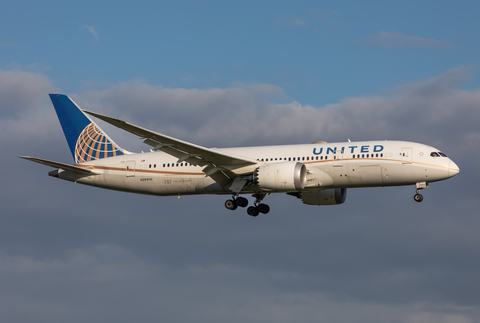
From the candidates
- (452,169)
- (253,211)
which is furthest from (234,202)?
(452,169)

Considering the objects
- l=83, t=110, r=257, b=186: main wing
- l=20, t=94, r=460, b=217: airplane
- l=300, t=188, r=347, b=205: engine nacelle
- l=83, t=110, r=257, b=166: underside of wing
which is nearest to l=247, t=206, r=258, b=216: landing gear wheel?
l=20, t=94, r=460, b=217: airplane

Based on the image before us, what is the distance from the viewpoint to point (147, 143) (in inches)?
1581

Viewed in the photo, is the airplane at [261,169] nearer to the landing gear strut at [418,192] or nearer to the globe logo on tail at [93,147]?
the landing gear strut at [418,192]

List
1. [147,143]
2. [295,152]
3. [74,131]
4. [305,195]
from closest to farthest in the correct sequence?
[147,143] < [295,152] < [305,195] < [74,131]

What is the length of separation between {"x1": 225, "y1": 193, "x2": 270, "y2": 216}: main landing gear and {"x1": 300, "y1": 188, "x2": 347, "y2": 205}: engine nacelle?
→ 3.51 metres

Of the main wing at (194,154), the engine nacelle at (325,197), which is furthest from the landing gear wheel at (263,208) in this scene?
the main wing at (194,154)

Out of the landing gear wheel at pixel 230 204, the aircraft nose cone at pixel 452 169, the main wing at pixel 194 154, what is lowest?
the landing gear wheel at pixel 230 204

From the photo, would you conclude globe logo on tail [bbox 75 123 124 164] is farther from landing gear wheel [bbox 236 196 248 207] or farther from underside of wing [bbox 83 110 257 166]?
landing gear wheel [bbox 236 196 248 207]

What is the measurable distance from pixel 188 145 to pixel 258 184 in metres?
5.74

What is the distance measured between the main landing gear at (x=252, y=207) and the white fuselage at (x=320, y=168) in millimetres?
1127

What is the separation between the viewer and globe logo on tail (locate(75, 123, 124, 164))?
168 feet

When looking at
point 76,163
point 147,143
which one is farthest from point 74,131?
point 147,143

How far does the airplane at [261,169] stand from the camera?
41.6 m

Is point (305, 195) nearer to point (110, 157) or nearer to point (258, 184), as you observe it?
point (258, 184)
